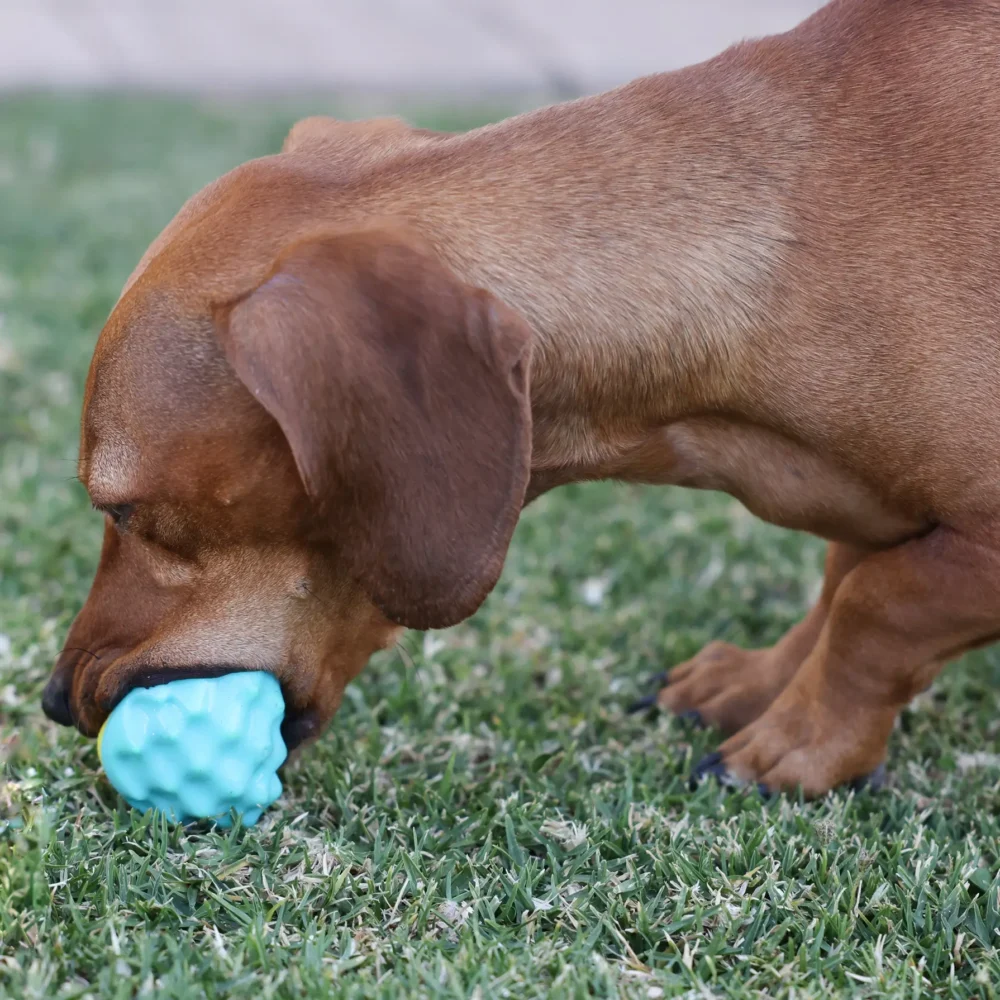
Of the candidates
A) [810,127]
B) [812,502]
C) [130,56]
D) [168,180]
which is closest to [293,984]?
[812,502]

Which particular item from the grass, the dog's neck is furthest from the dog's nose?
the dog's neck

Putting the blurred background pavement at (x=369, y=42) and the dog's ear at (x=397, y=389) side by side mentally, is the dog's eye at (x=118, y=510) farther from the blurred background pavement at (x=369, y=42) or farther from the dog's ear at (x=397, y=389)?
the blurred background pavement at (x=369, y=42)

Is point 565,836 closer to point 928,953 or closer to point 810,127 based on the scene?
point 928,953

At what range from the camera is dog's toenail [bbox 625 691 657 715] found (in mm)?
3754

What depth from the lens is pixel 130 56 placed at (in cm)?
1381

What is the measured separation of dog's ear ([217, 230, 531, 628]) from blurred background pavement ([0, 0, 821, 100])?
33.3ft

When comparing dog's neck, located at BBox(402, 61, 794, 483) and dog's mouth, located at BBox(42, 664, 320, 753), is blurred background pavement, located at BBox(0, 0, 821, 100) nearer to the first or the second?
dog's neck, located at BBox(402, 61, 794, 483)

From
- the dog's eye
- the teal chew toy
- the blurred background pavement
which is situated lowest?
the blurred background pavement

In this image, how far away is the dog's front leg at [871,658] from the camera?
2982 mm

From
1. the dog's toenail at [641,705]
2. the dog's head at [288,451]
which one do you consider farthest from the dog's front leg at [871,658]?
the dog's head at [288,451]

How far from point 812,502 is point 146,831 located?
169 cm

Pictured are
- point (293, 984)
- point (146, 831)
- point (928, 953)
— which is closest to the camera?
point (293, 984)

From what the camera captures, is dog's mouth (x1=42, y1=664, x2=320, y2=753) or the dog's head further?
dog's mouth (x1=42, y1=664, x2=320, y2=753)

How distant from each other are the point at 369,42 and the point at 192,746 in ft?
42.2
